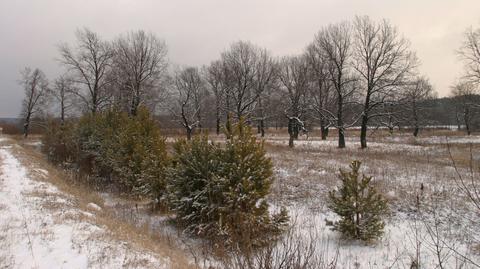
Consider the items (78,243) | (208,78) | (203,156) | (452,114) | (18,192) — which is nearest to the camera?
(78,243)

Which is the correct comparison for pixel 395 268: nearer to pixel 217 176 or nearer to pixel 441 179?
pixel 217 176

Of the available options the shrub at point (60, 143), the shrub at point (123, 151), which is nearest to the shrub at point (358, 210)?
the shrub at point (123, 151)

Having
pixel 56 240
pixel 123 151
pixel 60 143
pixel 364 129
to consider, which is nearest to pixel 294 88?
pixel 364 129

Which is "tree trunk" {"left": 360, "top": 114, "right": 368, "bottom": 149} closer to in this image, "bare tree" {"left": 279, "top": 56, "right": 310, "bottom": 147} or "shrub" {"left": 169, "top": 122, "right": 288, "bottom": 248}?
"bare tree" {"left": 279, "top": 56, "right": 310, "bottom": 147}

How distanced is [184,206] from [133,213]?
2.41 metres

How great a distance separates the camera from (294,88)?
39.1 meters

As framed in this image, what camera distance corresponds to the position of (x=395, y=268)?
709cm

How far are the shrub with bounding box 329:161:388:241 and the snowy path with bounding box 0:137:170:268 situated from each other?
422 cm

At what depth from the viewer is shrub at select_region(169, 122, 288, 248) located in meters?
7.75

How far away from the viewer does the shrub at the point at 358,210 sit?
7895 millimetres

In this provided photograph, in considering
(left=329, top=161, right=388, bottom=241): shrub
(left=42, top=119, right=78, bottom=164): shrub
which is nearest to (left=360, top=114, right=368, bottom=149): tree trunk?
(left=42, top=119, right=78, bottom=164): shrub

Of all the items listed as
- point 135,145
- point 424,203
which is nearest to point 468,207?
point 424,203

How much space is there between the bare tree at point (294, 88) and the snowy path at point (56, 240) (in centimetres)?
2286

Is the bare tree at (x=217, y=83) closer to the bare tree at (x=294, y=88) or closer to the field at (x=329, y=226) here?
the bare tree at (x=294, y=88)
